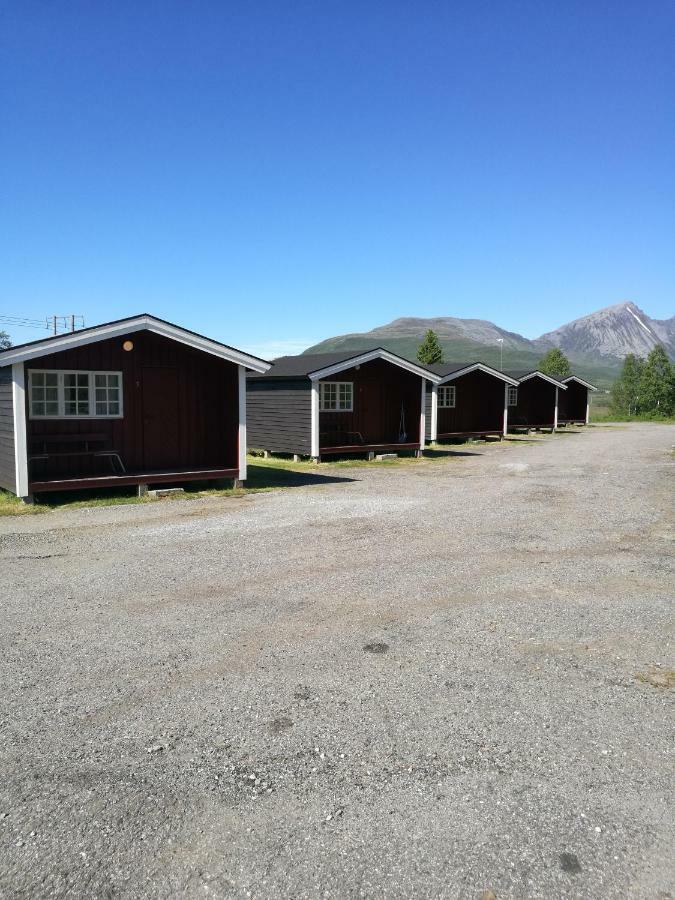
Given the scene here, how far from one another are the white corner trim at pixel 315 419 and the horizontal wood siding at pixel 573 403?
2310 cm

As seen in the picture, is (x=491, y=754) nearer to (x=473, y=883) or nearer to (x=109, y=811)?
(x=473, y=883)

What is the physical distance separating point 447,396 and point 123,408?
1584cm

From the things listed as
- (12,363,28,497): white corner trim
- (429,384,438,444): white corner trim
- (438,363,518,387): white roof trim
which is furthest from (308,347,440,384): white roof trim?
(12,363,28,497): white corner trim

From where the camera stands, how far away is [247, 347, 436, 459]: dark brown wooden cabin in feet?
60.3

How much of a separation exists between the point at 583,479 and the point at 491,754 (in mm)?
12515

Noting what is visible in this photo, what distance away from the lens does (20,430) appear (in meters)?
11.2

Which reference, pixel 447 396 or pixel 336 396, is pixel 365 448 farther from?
pixel 447 396

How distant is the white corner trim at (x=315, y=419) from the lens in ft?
59.1

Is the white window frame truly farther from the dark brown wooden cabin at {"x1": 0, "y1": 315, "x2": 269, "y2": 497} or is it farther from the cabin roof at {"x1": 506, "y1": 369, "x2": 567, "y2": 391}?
the cabin roof at {"x1": 506, "y1": 369, "x2": 567, "y2": 391}

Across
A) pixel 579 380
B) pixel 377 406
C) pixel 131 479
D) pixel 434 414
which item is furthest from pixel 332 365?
pixel 579 380

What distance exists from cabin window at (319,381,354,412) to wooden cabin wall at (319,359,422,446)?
0.12 metres

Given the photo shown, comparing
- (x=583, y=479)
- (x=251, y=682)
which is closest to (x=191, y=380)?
(x=583, y=479)

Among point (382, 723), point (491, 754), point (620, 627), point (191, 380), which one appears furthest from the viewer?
point (191, 380)

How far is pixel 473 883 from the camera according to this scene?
2.64 metres
